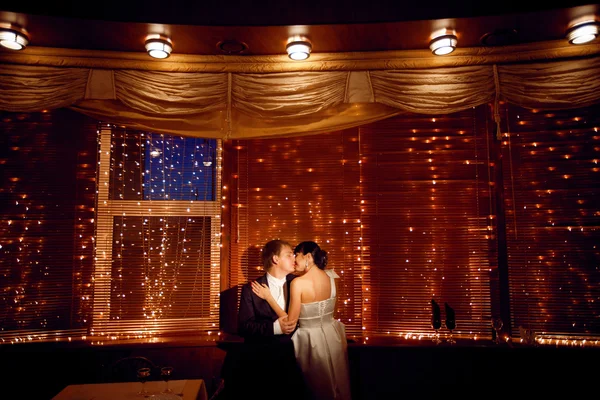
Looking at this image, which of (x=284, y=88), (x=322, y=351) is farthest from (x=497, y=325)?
(x=284, y=88)

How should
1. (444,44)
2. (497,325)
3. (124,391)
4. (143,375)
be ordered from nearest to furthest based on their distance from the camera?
(143,375)
(124,391)
(444,44)
(497,325)

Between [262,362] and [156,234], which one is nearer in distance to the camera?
[262,362]

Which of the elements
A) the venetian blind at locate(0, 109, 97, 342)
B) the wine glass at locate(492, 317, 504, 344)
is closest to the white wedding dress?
the wine glass at locate(492, 317, 504, 344)

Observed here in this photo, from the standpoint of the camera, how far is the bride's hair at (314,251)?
12.1 feet

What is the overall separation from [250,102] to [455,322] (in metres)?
2.82

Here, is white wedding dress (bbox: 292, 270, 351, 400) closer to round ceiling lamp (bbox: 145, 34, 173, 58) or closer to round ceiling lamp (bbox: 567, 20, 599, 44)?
round ceiling lamp (bbox: 145, 34, 173, 58)

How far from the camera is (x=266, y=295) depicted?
3631mm

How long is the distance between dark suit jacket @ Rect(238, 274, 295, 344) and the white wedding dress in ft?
0.71

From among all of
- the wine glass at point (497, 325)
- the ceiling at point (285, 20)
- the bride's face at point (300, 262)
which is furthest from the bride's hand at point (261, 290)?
the ceiling at point (285, 20)

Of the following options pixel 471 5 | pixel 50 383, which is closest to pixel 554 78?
pixel 471 5

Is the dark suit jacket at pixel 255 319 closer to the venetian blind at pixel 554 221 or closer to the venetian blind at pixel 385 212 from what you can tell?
the venetian blind at pixel 385 212

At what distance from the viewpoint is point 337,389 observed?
11.0 feet

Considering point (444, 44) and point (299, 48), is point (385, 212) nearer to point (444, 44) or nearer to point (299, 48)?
point (444, 44)

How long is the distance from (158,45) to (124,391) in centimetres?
275
